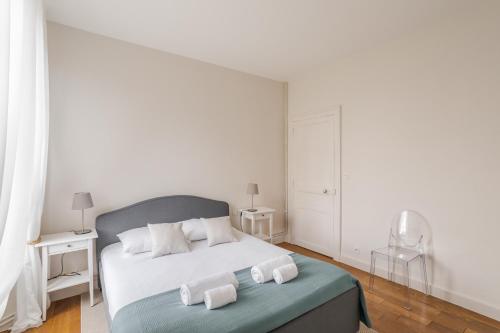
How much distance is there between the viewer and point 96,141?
280 centimetres

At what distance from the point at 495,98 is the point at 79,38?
13.7ft

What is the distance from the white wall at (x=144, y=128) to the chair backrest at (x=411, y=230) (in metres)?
1.98

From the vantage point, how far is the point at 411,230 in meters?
2.80

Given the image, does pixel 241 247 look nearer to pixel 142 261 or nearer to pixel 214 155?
pixel 142 261

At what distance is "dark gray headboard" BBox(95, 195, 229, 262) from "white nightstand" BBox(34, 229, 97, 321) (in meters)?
0.20

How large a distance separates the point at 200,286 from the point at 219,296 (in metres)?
0.16

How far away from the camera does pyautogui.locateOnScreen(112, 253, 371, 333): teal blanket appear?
55.1 inches

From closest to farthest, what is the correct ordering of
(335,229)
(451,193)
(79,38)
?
(451,193) → (79,38) → (335,229)

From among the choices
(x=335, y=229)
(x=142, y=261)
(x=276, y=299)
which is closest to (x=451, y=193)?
(x=335, y=229)

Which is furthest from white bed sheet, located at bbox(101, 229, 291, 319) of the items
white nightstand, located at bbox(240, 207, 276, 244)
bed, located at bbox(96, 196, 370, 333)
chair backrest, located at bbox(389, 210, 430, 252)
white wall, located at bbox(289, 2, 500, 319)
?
white wall, located at bbox(289, 2, 500, 319)

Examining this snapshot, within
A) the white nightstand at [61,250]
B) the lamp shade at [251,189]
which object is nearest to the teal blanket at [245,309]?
the white nightstand at [61,250]

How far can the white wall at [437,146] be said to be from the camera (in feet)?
7.61

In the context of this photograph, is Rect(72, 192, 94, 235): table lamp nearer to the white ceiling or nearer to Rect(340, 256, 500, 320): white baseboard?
the white ceiling

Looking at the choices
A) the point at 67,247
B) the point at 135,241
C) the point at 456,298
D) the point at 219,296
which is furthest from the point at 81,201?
the point at 456,298
